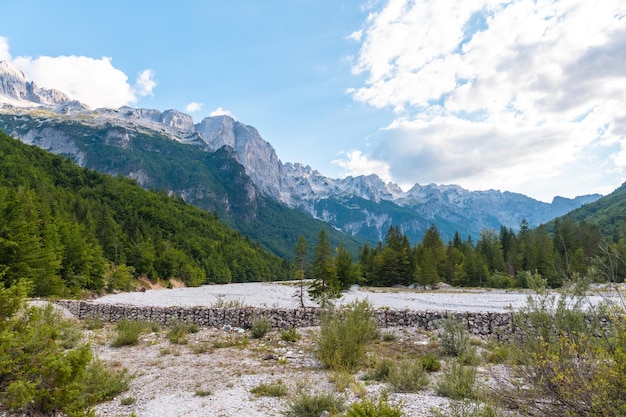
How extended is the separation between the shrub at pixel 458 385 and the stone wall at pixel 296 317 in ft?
26.4

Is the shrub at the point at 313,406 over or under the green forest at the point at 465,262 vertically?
under

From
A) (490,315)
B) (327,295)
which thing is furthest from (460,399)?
(490,315)

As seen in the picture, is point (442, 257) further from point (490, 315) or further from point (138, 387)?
point (138, 387)

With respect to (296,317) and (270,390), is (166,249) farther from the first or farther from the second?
(270,390)

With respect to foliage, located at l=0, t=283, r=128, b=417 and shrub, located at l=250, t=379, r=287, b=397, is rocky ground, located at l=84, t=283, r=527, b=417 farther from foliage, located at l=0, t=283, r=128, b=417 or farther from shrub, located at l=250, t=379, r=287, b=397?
foliage, located at l=0, t=283, r=128, b=417

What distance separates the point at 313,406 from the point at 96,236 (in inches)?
2832

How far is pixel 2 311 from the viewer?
20.7ft

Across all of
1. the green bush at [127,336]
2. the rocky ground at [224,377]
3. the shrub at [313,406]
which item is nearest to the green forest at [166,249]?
the rocky ground at [224,377]

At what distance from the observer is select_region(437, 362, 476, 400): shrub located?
7.74 m

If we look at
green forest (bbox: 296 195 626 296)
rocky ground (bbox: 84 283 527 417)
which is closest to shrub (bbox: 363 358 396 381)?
rocky ground (bbox: 84 283 527 417)

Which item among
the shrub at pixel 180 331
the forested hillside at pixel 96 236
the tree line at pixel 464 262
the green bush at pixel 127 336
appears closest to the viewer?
the green bush at pixel 127 336

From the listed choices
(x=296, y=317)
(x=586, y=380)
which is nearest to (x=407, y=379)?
(x=586, y=380)

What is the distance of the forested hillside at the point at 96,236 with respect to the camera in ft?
104

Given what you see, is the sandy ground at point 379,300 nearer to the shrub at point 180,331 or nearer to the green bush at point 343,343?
the shrub at point 180,331
